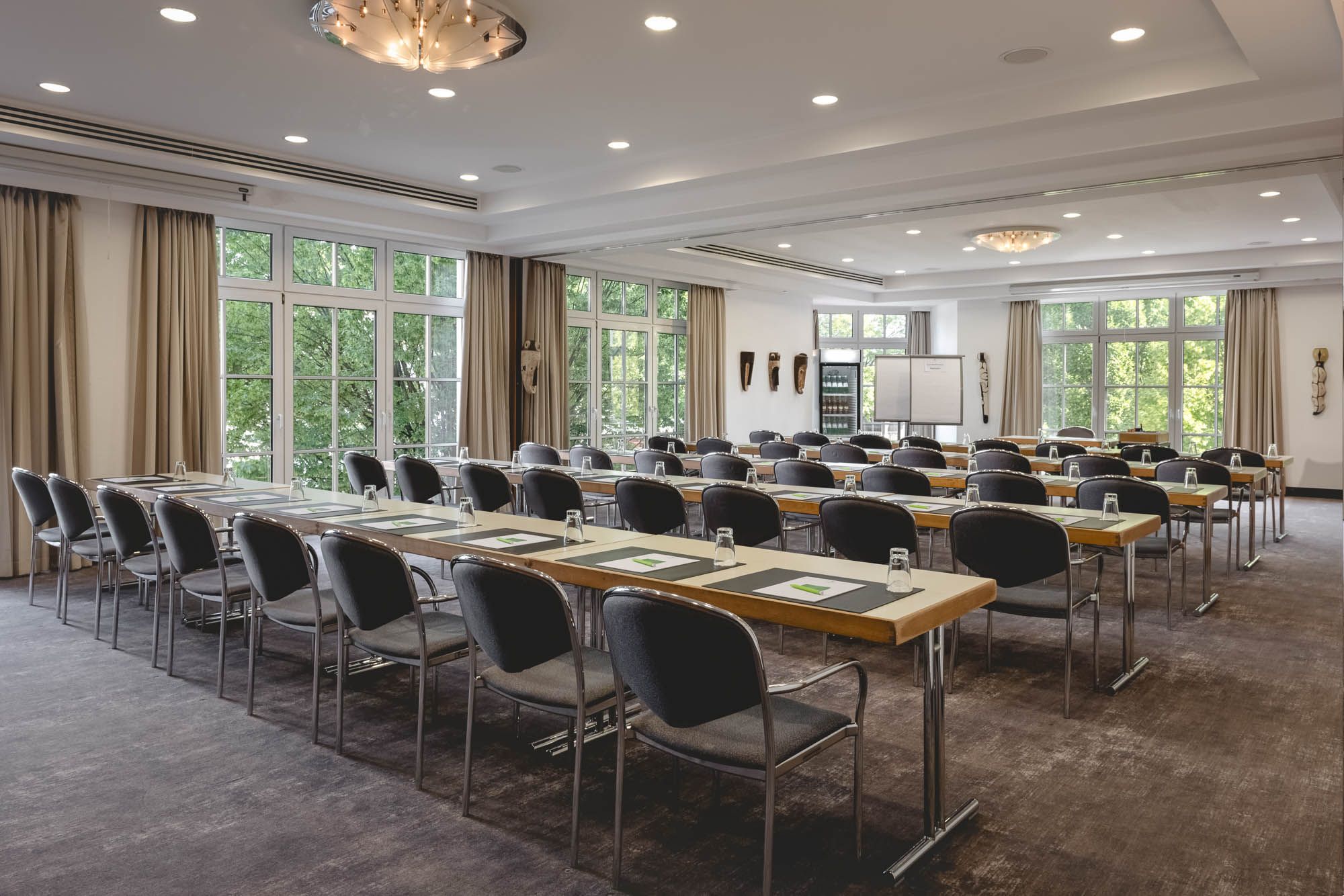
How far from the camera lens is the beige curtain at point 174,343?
7352mm

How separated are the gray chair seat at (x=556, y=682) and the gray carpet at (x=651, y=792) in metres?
0.43

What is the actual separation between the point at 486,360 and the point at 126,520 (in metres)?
5.68

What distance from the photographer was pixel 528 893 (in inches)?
94.8

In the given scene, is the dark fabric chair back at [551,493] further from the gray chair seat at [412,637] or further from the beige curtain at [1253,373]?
the beige curtain at [1253,373]

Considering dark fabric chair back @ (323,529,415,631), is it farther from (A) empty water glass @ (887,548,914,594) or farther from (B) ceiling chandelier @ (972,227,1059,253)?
(B) ceiling chandelier @ (972,227,1059,253)

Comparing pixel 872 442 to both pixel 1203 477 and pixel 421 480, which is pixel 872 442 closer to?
pixel 1203 477

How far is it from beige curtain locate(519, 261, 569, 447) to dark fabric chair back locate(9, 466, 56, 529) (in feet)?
17.9

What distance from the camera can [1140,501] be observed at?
5.35 meters

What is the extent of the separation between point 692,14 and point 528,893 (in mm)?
4030

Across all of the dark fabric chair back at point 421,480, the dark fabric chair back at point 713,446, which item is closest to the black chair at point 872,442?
the dark fabric chair back at point 713,446

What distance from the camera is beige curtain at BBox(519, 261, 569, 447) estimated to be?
10422mm

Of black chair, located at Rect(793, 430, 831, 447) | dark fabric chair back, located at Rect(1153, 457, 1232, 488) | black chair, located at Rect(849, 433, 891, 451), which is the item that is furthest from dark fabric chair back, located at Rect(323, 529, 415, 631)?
black chair, located at Rect(849, 433, 891, 451)

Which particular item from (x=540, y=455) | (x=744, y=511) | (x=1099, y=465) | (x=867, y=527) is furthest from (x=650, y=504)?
(x=1099, y=465)

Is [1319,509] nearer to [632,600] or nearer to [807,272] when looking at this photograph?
[807,272]
